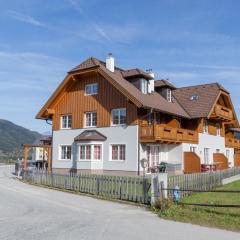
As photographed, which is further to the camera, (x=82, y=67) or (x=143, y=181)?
(x=82, y=67)

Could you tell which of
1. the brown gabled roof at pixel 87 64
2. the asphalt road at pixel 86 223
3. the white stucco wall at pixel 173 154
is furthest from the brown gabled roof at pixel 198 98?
the asphalt road at pixel 86 223

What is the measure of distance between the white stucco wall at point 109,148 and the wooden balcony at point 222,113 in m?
11.1

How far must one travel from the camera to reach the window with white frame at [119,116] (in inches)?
1246

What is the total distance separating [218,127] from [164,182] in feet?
100

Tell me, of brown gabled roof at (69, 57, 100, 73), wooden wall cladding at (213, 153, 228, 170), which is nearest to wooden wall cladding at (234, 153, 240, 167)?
wooden wall cladding at (213, 153, 228, 170)

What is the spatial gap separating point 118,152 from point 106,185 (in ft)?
45.1

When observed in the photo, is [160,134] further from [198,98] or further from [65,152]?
[198,98]

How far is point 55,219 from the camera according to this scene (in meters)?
12.1

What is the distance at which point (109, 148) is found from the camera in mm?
32188

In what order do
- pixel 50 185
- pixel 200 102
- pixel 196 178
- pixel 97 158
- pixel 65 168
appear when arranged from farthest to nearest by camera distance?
pixel 200 102 → pixel 65 168 → pixel 97 158 → pixel 50 185 → pixel 196 178

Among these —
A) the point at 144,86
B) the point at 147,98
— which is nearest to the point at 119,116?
the point at 147,98

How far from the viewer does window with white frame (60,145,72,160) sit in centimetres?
3528

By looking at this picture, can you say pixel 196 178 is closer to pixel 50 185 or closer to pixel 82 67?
pixel 50 185

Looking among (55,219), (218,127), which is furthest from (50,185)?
(218,127)
